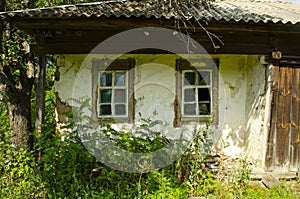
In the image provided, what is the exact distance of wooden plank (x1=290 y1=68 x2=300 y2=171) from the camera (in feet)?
17.9

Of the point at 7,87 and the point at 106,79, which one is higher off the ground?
the point at 106,79

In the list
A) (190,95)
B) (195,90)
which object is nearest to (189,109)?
(190,95)

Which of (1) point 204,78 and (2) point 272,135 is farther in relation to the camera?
(1) point 204,78

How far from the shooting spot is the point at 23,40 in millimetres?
6066

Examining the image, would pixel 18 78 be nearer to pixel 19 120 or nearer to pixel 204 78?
pixel 19 120

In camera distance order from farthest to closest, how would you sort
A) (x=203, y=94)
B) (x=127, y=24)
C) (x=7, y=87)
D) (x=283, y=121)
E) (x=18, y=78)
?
(x=203, y=94)
(x=18, y=78)
(x=283, y=121)
(x=7, y=87)
(x=127, y=24)

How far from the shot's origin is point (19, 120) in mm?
5359

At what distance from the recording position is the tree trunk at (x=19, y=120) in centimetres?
529

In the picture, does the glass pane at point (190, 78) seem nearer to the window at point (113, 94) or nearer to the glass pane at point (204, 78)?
the glass pane at point (204, 78)

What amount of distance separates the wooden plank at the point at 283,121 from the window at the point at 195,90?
1.24 metres

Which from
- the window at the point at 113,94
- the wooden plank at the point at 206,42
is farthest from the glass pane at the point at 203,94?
the window at the point at 113,94

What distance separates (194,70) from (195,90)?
16.3 inches

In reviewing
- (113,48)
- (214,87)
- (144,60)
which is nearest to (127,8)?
(113,48)

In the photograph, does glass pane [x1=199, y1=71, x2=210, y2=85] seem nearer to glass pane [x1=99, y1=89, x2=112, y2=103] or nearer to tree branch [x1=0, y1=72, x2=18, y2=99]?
glass pane [x1=99, y1=89, x2=112, y2=103]
